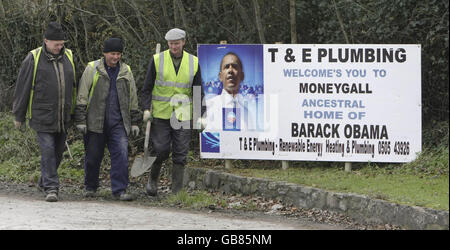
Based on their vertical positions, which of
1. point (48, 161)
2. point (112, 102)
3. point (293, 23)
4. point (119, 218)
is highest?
point (293, 23)

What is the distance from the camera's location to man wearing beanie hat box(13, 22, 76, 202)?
10.7m

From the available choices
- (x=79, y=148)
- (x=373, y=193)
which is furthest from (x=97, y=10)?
(x=373, y=193)

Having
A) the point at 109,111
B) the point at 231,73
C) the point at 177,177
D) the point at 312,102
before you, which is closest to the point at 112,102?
the point at 109,111

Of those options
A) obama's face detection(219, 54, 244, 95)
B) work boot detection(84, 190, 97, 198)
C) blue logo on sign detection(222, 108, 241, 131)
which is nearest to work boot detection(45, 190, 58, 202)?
work boot detection(84, 190, 97, 198)

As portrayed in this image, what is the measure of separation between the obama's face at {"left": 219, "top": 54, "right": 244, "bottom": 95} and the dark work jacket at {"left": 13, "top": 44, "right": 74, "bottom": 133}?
2524 millimetres

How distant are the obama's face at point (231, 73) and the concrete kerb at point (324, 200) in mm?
1231

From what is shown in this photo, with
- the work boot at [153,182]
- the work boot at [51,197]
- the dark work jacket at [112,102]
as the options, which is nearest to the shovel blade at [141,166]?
the work boot at [153,182]

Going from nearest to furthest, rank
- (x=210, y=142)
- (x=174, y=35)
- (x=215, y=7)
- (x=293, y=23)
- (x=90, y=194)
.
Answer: (x=174, y=35)
(x=90, y=194)
(x=210, y=142)
(x=293, y=23)
(x=215, y=7)

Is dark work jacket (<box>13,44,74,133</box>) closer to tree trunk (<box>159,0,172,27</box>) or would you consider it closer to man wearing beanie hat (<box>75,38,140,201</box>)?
man wearing beanie hat (<box>75,38,140,201</box>)

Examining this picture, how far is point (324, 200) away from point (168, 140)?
2327 mm

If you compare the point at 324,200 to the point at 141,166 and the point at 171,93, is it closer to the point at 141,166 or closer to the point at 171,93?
the point at 171,93

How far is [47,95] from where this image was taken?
10758mm

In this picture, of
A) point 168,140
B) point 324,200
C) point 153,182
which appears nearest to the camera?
point 324,200

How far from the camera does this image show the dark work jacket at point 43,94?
10734 millimetres
